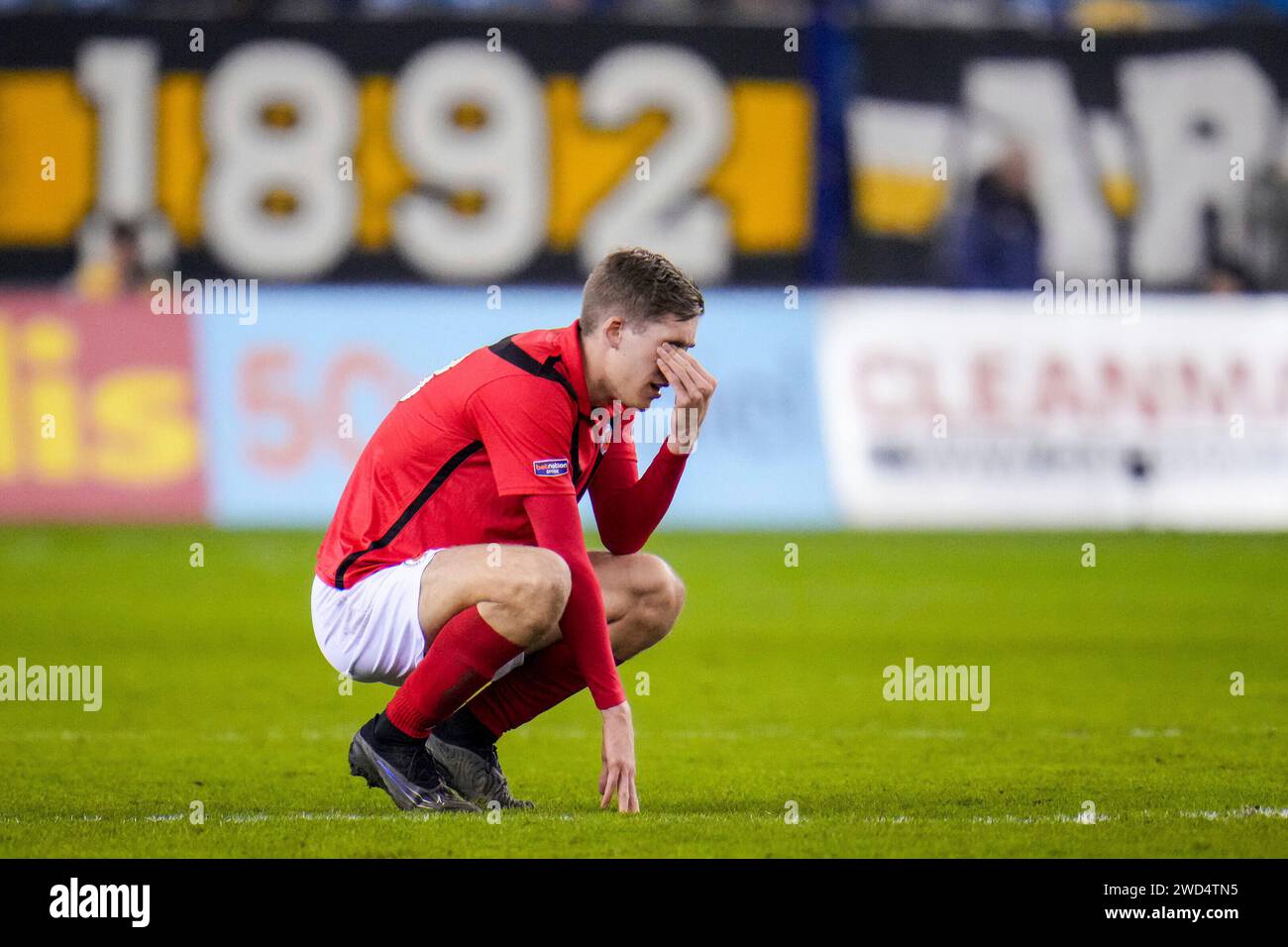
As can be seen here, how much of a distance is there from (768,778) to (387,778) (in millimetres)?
1371

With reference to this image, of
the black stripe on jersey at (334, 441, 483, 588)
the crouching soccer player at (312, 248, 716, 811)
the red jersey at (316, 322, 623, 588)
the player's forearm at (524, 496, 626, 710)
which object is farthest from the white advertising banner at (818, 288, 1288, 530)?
the player's forearm at (524, 496, 626, 710)

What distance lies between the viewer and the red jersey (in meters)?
5.27

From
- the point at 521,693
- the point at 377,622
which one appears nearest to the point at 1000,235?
the point at 521,693

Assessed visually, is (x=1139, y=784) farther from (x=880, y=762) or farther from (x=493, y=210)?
(x=493, y=210)

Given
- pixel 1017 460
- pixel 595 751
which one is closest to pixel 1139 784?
pixel 595 751

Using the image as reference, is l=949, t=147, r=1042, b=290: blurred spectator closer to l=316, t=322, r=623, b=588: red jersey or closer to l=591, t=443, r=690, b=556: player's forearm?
l=591, t=443, r=690, b=556: player's forearm

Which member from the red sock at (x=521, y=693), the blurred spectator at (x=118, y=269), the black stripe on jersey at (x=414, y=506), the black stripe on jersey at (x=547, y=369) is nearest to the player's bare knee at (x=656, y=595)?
the red sock at (x=521, y=693)

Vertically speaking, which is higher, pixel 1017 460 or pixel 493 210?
pixel 493 210

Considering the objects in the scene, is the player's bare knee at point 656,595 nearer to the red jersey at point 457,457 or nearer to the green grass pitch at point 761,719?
the red jersey at point 457,457

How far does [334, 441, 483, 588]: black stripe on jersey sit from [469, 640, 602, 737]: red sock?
0.54 metres

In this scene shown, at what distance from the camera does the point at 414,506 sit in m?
5.48

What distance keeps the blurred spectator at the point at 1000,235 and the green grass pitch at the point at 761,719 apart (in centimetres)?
345

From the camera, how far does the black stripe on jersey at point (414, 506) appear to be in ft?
17.8

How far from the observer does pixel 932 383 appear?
1445 centimetres
